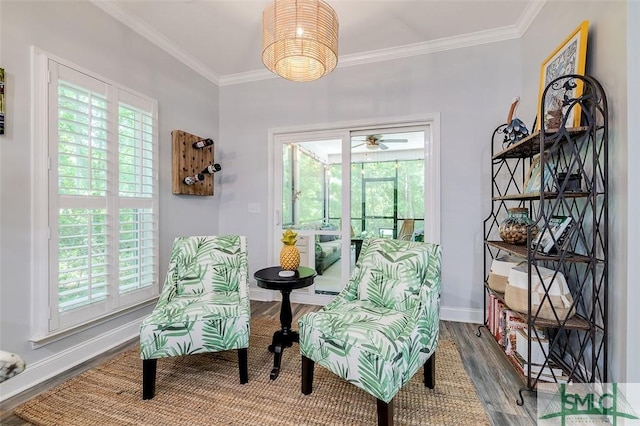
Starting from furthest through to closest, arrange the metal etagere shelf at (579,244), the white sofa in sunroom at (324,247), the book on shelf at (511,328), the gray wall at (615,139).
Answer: the white sofa in sunroom at (324,247), the book on shelf at (511,328), the metal etagere shelf at (579,244), the gray wall at (615,139)

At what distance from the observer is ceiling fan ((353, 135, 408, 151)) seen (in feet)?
10.5

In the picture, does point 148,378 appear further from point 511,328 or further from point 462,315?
point 462,315

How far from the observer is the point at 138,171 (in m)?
2.58

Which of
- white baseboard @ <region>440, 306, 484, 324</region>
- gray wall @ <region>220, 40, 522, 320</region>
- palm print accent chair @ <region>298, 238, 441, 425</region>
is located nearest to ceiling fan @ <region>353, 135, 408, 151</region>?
gray wall @ <region>220, 40, 522, 320</region>

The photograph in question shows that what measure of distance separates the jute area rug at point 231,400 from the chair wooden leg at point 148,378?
44 mm

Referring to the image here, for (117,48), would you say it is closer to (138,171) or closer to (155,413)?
(138,171)

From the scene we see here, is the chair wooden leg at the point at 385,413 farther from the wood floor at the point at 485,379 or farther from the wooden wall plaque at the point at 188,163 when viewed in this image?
the wooden wall plaque at the point at 188,163

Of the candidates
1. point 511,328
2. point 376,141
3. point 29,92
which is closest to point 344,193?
point 376,141

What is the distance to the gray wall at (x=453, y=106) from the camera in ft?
9.11

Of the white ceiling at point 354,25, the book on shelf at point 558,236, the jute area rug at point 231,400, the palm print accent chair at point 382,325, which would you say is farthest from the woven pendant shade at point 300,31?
the jute area rug at point 231,400

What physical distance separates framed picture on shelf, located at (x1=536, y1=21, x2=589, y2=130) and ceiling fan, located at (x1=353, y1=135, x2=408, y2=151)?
1.36 metres

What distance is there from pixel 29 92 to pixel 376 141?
2.84 m

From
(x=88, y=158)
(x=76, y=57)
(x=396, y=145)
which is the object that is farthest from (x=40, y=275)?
(x=396, y=145)

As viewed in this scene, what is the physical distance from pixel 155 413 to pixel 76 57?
7.96 feet
